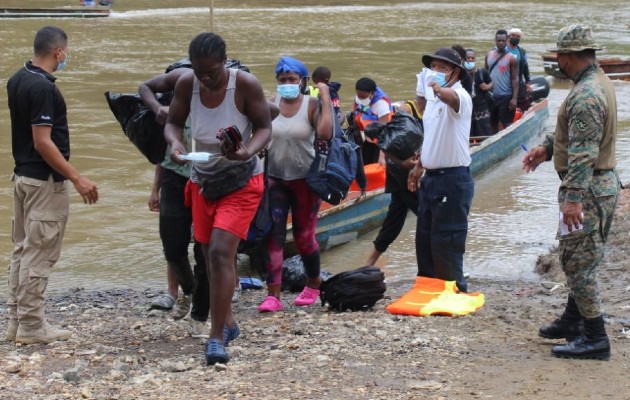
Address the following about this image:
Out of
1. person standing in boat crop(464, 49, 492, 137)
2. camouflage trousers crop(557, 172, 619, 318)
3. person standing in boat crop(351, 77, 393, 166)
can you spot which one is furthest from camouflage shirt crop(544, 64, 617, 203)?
person standing in boat crop(464, 49, 492, 137)

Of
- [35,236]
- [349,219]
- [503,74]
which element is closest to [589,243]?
[35,236]

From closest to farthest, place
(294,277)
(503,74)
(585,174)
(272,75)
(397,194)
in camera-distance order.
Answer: (585,174)
(294,277)
(397,194)
(503,74)
(272,75)

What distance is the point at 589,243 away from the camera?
5832 millimetres

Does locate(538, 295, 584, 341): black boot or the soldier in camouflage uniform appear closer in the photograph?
the soldier in camouflage uniform

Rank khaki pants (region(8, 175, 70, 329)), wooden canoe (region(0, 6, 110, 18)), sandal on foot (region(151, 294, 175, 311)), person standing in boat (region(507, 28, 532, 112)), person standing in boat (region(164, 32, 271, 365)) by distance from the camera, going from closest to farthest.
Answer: person standing in boat (region(164, 32, 271, 365)) → khaki pants (region(8, 175, 70, 329)) → sandal on foot (region(151, 294, 175, 311)) → person standing in boat (region(507, 28, 532, 112)) → wooden canoe (region(0, 6, 110, 18))

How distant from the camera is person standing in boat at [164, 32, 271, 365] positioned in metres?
5.98

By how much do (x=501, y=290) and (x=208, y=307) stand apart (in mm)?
3331

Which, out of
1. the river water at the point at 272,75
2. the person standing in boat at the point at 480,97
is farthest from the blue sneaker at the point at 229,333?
the person standing in boat at the point at 480,97

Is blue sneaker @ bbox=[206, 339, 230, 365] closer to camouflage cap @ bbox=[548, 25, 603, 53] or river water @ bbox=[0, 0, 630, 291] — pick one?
camouflage cap @ bbox=[548, 25, 603, 53]

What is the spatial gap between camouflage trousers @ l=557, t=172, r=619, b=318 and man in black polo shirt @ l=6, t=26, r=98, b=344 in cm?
283

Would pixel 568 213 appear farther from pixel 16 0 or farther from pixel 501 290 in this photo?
pixel 16 0

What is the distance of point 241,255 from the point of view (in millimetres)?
10648

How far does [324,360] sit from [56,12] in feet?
126

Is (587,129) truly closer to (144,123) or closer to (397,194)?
(144,123)
